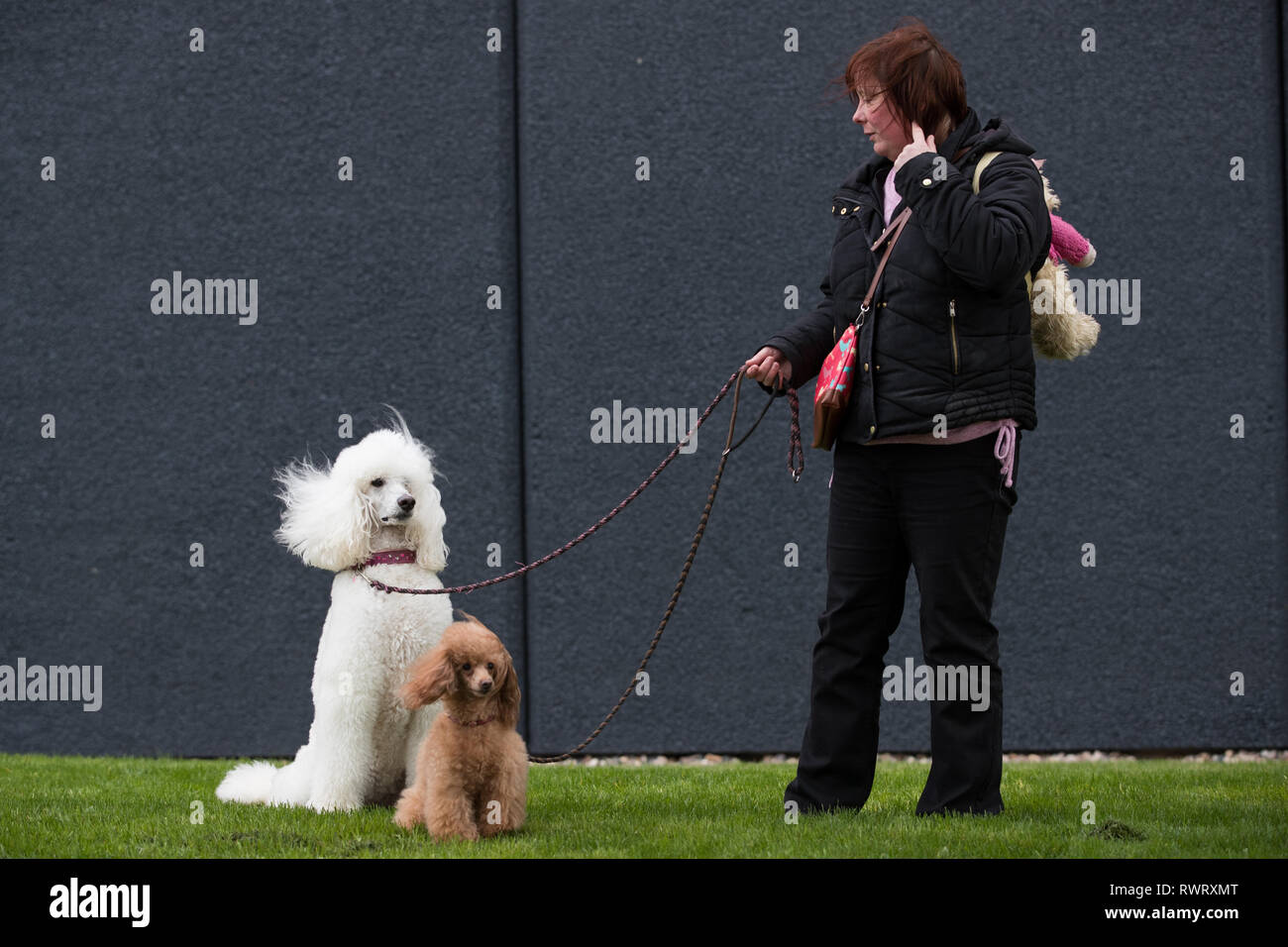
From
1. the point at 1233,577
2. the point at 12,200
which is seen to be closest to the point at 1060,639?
the point at 1233,577

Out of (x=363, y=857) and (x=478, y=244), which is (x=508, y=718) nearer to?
(x=363, y=857)

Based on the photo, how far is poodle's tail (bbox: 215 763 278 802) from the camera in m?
4.27

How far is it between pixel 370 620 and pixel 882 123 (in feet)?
6.76

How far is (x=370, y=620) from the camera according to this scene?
397 cm

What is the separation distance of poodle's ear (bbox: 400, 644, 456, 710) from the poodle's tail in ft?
3.57

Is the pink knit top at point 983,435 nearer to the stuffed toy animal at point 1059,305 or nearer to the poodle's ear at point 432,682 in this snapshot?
the stuffed toy animal at point 1059,305

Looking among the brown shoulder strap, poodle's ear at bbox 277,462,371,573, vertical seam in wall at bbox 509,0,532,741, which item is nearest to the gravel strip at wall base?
vertical seam in wall at bbox 509,0,532,741

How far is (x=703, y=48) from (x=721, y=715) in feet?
10.1

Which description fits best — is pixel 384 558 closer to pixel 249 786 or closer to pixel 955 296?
pixel 249 786

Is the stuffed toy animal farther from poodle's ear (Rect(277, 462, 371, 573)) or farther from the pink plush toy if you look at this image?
poodle's ear (Rect(277, 462, 371, 573))

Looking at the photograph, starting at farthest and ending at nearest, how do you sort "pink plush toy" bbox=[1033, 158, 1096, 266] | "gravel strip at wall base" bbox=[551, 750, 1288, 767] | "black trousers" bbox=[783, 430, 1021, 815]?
"gravel strip at wall base" bbox=[551, 750, 1288, 767], "pink plush toy" bbox=[1033, 158, 1096, 266], "black trousers" bbox=[783, 430, 1021, 815]

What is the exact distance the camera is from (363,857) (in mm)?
3195

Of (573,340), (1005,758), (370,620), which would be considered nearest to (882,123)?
(370,620)

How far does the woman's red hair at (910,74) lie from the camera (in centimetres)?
343
